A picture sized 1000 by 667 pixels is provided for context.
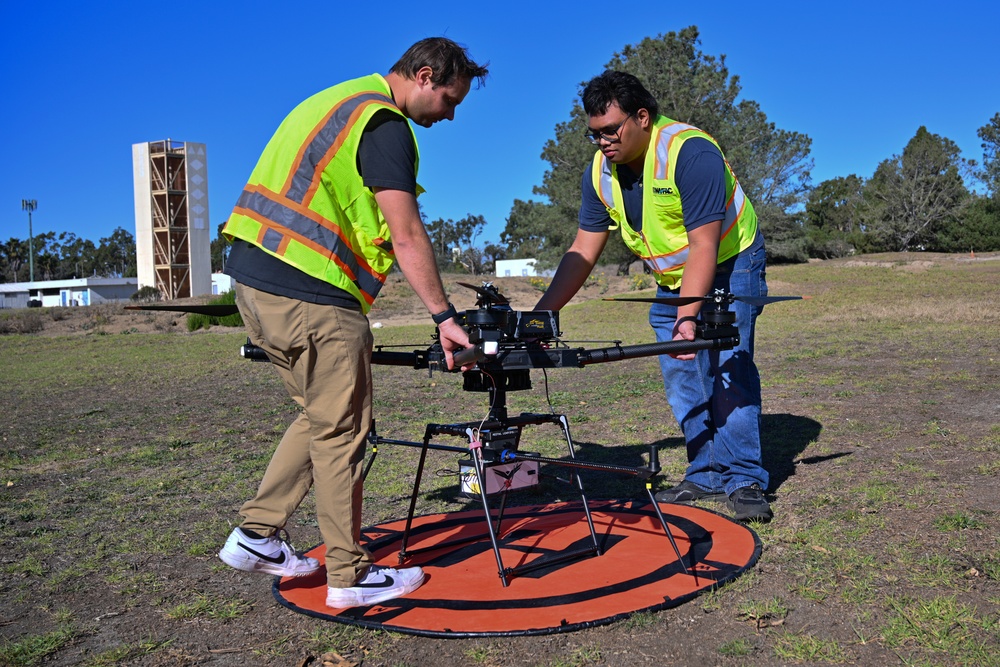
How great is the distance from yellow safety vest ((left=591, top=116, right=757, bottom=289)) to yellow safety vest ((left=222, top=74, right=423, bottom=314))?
1.63 metres

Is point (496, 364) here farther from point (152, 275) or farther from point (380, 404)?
point (152, 275)

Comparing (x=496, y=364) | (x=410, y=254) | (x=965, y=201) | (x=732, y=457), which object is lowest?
(x=732, y=457)

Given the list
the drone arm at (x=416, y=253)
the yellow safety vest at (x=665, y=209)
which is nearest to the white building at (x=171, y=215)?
the yellow safety vest at (x=665, y=209)

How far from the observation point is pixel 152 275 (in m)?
57.0

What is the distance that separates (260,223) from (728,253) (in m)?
2.51

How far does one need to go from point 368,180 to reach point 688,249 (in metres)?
1.92

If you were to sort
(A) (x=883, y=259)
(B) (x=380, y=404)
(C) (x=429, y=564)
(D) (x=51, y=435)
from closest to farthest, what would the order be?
(C) (x=429, y=564), (D) (x=51, y=435), (B) (x=380, y=404), (A) (x=883, y=259)

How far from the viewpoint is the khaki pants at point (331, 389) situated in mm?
3203

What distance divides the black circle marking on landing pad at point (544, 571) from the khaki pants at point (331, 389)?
0.31 m

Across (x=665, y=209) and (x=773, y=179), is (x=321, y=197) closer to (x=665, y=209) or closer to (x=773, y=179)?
(x=665, y=209)

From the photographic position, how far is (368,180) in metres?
3.14

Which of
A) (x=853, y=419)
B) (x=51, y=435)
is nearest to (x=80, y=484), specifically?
(x=51, y=435)

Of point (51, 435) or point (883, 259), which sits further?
point (883, 259)

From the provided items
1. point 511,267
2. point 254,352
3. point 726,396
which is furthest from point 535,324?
point 511,267
